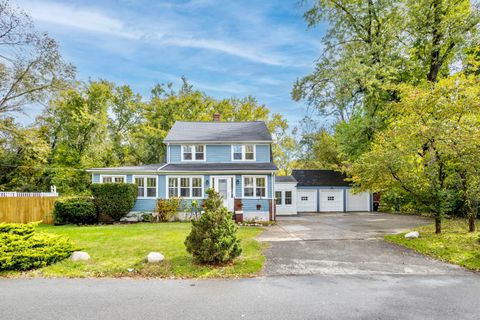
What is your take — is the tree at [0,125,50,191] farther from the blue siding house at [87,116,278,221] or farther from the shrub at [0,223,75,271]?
the shrub at [0,223,75,271]

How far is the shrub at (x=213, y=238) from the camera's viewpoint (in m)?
6.94

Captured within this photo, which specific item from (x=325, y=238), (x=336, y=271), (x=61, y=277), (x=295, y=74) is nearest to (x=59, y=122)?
(x=295, y=74)

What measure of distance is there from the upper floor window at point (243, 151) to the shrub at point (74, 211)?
933 cm

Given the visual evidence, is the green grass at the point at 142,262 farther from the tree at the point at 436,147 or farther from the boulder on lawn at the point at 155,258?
the tree at the point at 436,147

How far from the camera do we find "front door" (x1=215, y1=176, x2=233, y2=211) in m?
17.0

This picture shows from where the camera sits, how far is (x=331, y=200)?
2423 cm

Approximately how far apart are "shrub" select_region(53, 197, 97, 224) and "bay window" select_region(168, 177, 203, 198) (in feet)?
14.9

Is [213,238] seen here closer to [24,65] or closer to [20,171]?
[24,65]

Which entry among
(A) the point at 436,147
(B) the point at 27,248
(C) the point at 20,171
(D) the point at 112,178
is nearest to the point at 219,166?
(D) the point at 112,178

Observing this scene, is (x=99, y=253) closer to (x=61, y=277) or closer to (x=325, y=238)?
(x=61, y=277)

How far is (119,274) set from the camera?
21.6 ft

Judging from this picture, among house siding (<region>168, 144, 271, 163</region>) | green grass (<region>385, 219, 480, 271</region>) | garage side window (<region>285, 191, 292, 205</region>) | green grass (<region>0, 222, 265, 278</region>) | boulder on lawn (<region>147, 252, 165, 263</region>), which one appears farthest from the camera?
garage side window (<region>285, 191, 292, 205</region>)

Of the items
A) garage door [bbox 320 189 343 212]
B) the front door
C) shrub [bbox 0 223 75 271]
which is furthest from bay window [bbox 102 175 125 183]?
garage door [bbox 320 189 343 212]

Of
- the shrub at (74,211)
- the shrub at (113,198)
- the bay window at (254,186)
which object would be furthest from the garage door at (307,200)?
the shrub at (74,211)
